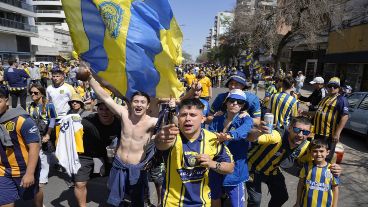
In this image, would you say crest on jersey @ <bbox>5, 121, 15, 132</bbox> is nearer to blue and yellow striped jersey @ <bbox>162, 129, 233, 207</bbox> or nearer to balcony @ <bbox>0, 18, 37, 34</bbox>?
blue and yellow striped jersey @ <bbox>162, 129, 233, 207</bbox>

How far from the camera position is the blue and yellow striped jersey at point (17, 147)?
3.21 meters

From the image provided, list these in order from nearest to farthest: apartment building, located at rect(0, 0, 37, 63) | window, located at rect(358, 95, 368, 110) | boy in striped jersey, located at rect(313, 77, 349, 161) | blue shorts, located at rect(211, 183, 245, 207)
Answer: blue shorts, located at rect(211, 183, 245, 207)
boy in striped jersey, located at rect(313, 77, 349, 161)
window, located at rect(358, 95, 368, 110)
apartment building, located at rect(0, 0, 37, 63)

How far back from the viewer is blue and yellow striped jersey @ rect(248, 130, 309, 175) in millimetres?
3584

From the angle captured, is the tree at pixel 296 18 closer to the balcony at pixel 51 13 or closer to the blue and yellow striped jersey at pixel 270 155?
the blue and yellow striped jersey at pixel 270 155

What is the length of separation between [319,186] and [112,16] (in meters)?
3.40

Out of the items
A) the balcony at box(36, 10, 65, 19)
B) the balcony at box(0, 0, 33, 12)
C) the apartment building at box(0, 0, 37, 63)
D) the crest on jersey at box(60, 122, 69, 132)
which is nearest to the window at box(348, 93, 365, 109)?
the crest on jersey at box(60, 122, 69, 132)

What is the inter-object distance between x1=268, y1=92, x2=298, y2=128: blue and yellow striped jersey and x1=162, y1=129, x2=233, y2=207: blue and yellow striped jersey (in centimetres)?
357

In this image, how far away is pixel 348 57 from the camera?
72.3 ft

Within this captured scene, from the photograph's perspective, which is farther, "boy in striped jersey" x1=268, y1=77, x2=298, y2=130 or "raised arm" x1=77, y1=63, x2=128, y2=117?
"boy in striped jersey" x1=268, y1=77, x2=298, y2=130

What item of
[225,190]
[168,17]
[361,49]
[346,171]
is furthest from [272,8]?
[225,190]

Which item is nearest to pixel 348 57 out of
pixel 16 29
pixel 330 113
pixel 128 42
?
pixel 330 113

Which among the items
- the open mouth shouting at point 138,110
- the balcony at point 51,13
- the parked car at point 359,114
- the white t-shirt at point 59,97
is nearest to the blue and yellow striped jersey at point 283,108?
the open mouth shouting at point 138,110

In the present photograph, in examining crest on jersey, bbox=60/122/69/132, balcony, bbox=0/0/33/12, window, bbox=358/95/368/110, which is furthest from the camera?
balcony, bbox=0/0/33/12

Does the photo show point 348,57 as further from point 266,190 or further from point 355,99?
point 266,190
